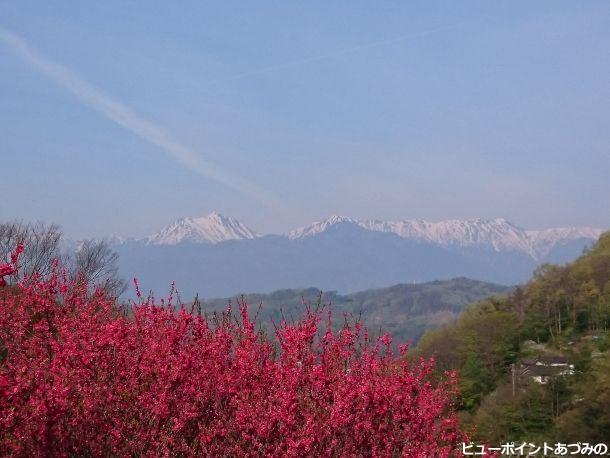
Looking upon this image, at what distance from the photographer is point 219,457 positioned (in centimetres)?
870

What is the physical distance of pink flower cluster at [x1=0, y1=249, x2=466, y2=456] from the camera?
8711mm

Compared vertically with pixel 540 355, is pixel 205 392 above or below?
above

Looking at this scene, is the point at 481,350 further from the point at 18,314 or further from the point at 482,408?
the point at 18,314

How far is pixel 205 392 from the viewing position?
9.72m

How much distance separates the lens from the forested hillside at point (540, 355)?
223 feet

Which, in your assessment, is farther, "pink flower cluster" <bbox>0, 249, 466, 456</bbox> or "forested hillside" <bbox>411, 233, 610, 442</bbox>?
"forested hillside" <bbox>411, 233, 610, 442</bbox>

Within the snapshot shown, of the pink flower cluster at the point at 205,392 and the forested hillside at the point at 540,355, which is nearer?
the pink flower cluster at the point at 205,392

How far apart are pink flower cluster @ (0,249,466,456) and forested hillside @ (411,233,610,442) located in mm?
55504

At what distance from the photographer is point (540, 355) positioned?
325 ft

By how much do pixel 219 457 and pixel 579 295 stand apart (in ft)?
365

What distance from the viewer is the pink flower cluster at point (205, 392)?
8.71m

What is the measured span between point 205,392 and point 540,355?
3832 inches

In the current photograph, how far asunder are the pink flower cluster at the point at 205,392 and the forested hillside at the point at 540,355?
2185 inches

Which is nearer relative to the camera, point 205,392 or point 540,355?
point 205,392
